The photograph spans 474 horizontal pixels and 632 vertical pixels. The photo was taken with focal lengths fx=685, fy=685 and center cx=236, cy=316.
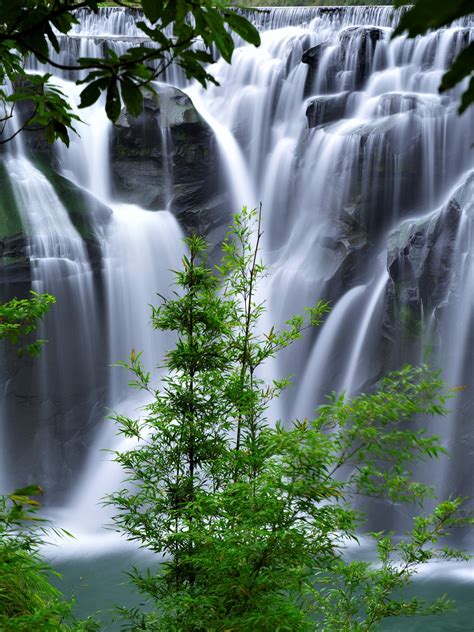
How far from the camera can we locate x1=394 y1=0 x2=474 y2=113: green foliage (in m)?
0.59

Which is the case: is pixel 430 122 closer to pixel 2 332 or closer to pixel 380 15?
pixel 380 15

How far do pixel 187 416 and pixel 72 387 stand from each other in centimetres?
735

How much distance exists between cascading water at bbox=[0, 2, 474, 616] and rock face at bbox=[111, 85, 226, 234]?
0.05 metres

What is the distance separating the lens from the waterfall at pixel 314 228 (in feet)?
28.9

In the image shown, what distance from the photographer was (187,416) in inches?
121

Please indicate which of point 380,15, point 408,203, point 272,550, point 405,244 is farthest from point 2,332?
point 380,15

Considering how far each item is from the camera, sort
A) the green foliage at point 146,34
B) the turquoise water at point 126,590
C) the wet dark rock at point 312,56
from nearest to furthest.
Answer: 1. the green foliage at point 146,34
2. the turquoise water at point 126,590
3. the wet dark rock at point 312,56

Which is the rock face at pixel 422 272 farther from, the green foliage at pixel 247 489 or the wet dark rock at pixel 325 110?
the green foliage at pixel 247 489

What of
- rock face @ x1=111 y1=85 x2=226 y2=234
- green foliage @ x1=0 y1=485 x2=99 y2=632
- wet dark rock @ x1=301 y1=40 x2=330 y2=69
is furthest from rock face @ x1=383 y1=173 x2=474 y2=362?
green foliage @ x1=0 y1=485 x2=99 y2=632

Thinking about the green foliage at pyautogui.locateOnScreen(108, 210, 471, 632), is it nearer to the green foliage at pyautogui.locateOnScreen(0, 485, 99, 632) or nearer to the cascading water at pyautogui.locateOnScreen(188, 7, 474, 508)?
the green foliage at pyautogui.locateOnScreen(0, 485, 99, 632)

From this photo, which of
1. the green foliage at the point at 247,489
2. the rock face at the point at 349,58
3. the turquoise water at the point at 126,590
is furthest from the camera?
the rock face at the point at 349,58

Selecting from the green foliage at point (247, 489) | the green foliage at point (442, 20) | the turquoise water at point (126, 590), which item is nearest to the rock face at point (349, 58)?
the turquoise water at point (126, 590)

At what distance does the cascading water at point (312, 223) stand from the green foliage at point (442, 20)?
317 inches

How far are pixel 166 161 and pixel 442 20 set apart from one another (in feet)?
39.1
